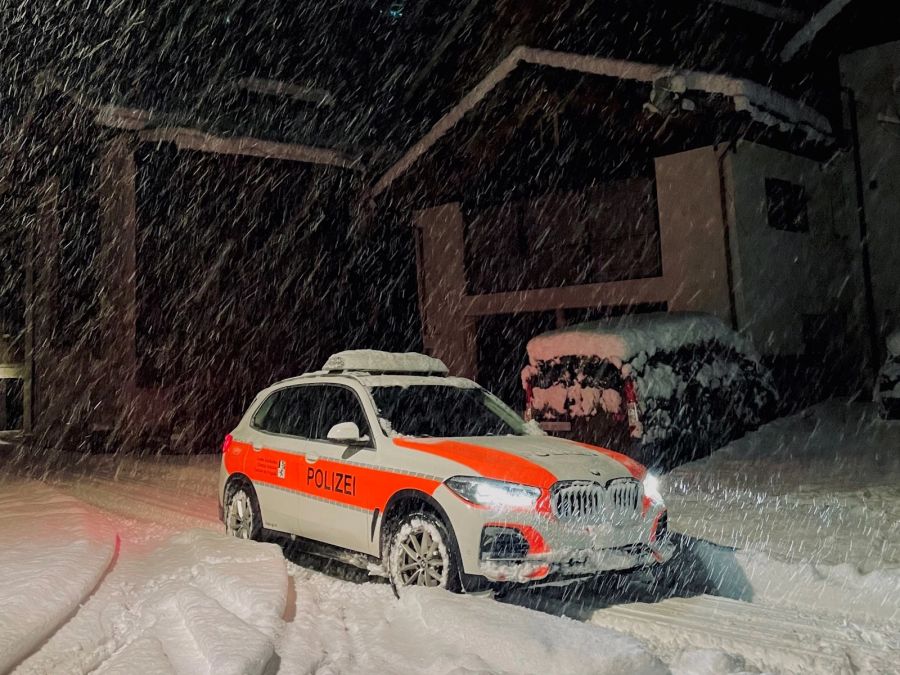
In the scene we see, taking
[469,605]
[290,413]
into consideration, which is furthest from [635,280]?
[469,605]

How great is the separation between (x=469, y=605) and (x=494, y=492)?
758 mm

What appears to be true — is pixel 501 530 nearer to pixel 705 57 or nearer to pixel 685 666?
pixel 685 666

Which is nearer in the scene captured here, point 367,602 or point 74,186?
point 367,602

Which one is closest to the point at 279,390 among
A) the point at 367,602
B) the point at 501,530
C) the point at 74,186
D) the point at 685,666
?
the point at 367,602

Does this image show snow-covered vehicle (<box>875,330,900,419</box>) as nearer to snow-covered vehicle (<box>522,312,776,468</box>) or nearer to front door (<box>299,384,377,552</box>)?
snow-covered vehicle (<box>522,312,776,468</box>)

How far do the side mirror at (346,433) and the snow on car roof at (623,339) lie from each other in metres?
4.84

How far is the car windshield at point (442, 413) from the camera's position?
21.4 feet

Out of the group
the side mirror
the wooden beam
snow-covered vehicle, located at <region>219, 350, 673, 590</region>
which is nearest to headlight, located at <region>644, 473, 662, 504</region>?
snow-covered vehicle, located at <region>219, 350, 673, 590</region>

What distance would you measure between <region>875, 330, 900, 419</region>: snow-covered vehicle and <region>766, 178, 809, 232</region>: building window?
3.70 m

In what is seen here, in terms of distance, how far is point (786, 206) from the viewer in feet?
54.4

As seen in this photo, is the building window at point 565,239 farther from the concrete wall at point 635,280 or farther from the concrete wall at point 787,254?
the concrete wall at point 787,254

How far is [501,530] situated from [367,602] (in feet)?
3.75

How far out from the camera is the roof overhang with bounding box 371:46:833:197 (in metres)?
13.8

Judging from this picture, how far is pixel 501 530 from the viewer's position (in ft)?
17.1
